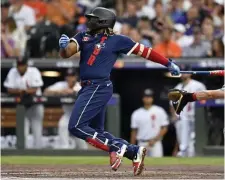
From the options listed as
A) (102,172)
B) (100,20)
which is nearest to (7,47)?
(102,172)

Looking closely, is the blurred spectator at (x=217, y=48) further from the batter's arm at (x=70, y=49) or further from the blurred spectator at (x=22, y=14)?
the batter's arm at (x=70, y=49)

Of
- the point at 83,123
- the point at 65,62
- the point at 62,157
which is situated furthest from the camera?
the point at 65,62

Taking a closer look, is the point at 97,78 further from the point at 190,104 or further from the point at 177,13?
the point at 177,13

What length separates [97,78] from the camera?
865 cm

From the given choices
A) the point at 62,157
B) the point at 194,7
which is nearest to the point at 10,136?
the point at 62,157

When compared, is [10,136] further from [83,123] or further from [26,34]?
[83,123]

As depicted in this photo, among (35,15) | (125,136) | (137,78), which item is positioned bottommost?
(125,136)

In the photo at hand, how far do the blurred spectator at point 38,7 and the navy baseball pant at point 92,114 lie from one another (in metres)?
7.64

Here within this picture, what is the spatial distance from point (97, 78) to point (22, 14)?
7.78 meters

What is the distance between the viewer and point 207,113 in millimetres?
13625

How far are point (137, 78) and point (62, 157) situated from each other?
3.00 meters

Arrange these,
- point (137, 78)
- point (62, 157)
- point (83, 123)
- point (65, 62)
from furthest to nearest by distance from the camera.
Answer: point (137, 78), point (65, 62), point (62, 157), point (83, 123)

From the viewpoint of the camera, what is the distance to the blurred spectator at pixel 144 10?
16.0 m

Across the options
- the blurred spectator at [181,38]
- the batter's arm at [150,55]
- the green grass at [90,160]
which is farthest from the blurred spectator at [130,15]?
the batter's arm at [150,55]
